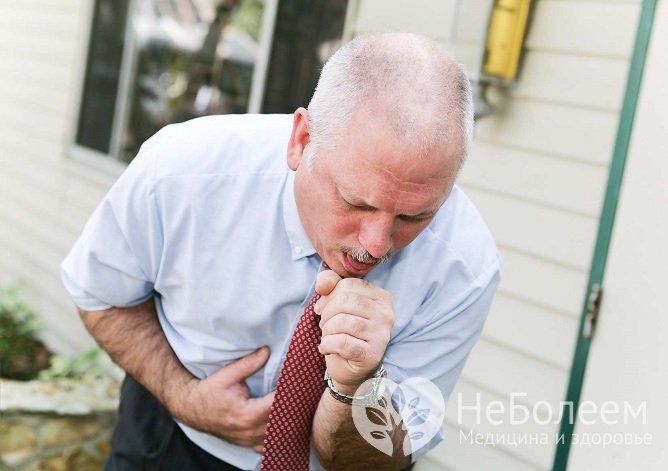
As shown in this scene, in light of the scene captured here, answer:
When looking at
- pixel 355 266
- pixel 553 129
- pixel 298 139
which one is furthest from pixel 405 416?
pixel 553 129

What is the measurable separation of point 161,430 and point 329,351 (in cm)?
83

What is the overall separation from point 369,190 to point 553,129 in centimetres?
177

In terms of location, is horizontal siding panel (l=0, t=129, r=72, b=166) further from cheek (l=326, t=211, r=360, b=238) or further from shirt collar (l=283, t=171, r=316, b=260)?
cheek (l=326, t=211, r=360, b=238)

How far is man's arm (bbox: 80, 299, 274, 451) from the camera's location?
1.99m

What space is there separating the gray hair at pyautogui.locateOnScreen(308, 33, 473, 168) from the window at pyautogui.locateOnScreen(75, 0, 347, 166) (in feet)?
8.73

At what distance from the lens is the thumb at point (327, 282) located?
1695 millimetres

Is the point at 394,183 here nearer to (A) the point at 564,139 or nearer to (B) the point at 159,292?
(B) the point at 159,292

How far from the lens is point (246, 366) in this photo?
1989mm

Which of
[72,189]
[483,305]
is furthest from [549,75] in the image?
[72,189]

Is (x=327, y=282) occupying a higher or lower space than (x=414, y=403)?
higher

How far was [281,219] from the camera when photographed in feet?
6.31

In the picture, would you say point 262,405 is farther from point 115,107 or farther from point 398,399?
point 115,107

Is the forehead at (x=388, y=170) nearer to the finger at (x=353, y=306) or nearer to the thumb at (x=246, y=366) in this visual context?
the finger at (x=353, y=306)

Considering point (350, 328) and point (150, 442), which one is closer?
point (350, 328)
